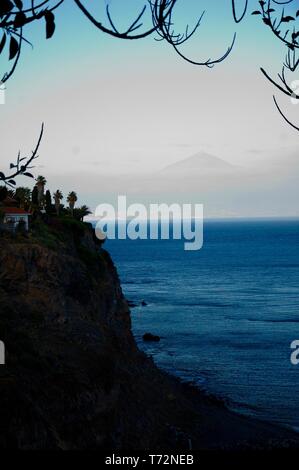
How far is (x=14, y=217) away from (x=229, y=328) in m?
33.2

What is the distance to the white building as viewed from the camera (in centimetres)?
3816

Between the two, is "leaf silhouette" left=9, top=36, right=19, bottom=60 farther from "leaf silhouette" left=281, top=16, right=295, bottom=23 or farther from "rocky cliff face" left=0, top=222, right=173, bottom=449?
"rocky cliff face" left=0, top=222, right=173, bottom=449

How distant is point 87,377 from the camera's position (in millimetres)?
23531

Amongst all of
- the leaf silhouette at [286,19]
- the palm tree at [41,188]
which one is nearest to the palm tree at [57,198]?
the palm tree at [41,188]

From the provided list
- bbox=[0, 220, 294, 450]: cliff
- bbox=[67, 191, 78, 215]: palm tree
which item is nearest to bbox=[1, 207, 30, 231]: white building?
bbox=[0, 220, 294, 450]: cliff

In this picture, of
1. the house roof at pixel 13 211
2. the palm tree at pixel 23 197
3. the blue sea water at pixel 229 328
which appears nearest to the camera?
the house roof at pixel 13 211

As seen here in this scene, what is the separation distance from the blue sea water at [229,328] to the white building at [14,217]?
60.7 feet

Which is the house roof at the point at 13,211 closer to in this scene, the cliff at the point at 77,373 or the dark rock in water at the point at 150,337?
the cliff at the point at 77,373

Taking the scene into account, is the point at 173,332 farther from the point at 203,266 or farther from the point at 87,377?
the point at 203,266

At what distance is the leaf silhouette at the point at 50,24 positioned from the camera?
308 cm

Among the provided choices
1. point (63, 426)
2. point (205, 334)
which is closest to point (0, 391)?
point (63, 426)

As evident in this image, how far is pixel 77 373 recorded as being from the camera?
23.2 m

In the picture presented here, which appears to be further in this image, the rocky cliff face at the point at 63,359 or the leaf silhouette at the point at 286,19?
the rocky cliff face at the point at 63,359

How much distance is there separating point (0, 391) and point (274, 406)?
2670 centimetres
